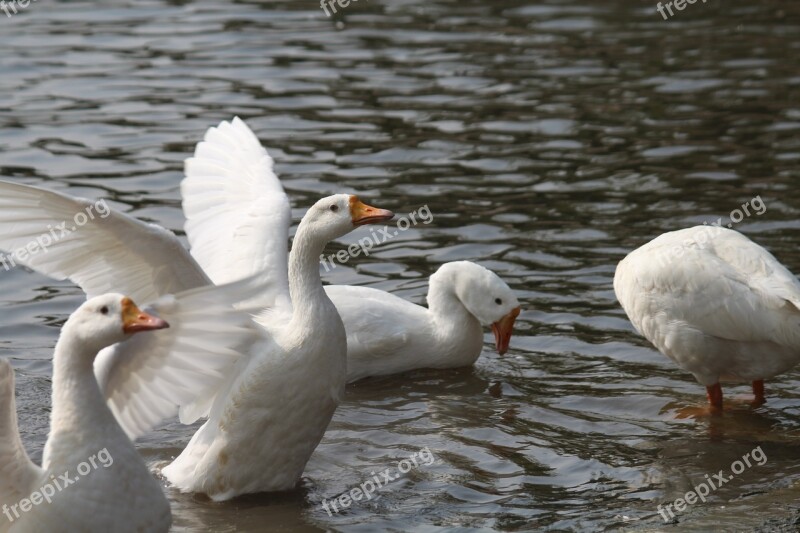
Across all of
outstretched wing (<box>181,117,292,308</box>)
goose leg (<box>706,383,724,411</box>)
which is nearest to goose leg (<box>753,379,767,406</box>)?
goose leg (<box>706,383,724,411</box>)

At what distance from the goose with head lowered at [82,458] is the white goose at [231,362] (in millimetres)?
719

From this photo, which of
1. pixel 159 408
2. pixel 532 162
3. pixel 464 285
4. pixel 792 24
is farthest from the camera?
pixel 792 24

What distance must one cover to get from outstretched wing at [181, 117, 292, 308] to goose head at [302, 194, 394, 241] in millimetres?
761

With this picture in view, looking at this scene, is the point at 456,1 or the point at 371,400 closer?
the point at 371,400

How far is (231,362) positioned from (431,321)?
2.60 metres

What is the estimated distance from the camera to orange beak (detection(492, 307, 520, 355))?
9.26 metres

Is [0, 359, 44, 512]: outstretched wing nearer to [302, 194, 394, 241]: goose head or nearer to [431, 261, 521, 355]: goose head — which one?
[302, 194, 394, 241]: goose head

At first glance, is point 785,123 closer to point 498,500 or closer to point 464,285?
point 464,285

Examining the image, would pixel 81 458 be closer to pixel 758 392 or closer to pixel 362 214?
pixel 362 214

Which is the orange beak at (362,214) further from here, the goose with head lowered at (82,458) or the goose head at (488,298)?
the goose head at (488,298)

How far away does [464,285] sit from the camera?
30.7 ft

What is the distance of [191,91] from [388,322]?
6.83 meters

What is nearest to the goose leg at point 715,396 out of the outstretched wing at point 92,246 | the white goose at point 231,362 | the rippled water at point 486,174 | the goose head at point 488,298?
the rippled water at point 486,174

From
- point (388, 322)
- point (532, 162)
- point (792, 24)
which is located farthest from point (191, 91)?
point (792, 24)
